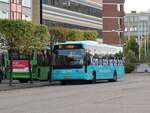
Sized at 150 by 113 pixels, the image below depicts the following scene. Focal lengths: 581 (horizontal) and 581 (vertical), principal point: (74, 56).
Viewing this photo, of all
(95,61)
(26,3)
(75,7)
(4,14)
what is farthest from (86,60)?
(75,7)

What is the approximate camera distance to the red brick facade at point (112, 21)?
409 ft

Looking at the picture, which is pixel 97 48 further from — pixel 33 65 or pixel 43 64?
pixel 33 65

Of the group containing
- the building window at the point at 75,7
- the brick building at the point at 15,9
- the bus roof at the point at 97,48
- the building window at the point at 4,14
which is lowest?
the bus roof at the point at 97,48

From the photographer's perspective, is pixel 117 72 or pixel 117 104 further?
pixel 117 72

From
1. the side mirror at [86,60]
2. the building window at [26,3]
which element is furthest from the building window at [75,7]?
the side mirror at [86,60]

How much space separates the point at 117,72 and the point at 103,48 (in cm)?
426

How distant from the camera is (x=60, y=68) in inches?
1639

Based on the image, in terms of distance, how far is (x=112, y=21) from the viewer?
125m

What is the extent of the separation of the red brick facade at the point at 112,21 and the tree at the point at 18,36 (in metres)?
82.2

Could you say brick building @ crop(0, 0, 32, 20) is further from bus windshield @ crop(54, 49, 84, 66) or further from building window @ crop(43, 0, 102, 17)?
bus windshield @ crop(54, 49, 84, 66)

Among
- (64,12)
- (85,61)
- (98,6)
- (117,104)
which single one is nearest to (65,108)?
(117,104)

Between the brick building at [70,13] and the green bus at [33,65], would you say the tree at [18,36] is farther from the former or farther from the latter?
the brick building at [70,13]

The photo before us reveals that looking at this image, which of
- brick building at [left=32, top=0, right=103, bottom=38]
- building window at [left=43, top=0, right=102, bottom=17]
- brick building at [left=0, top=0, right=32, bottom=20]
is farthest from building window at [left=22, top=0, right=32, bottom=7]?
building window at [left=43, top=0, right=102, bottom=17]

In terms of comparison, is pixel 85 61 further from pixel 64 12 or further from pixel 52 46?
pixel 64 12
